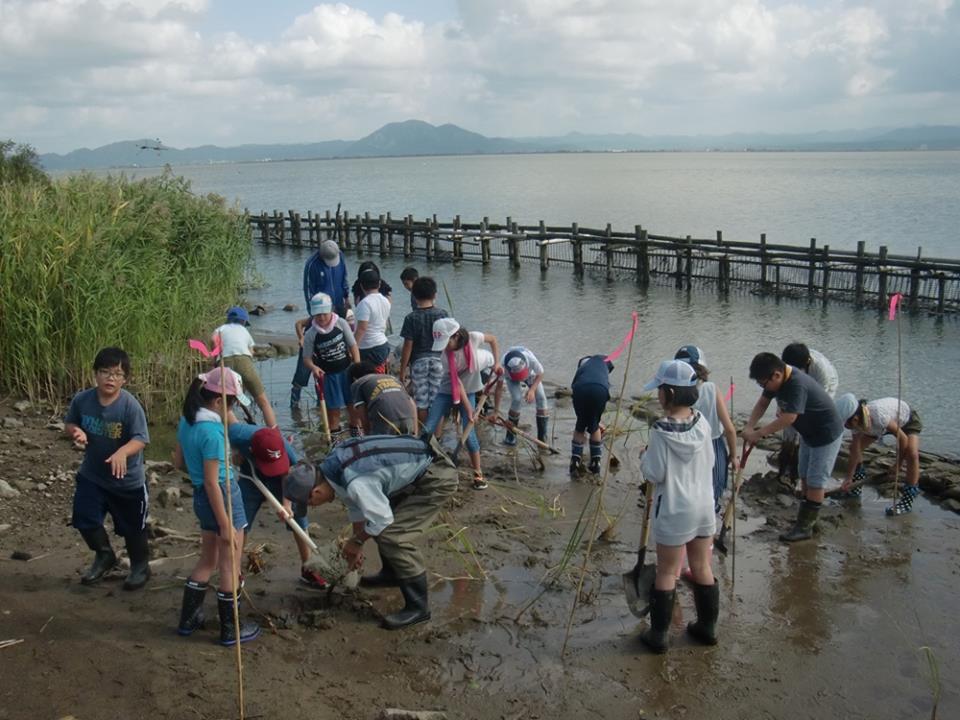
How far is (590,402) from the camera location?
23.8 feet

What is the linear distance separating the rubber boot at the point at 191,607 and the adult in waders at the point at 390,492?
0.71 m

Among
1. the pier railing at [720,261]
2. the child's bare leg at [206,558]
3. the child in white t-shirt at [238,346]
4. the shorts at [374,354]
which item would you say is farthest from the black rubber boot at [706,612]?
the pier railing at [720,261]

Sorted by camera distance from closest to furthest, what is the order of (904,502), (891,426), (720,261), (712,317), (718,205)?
(891,426)
(904,502)
(712,317)
(720,261)
(718,205)

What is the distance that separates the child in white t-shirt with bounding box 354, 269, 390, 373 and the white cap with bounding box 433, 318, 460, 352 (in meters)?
1.61

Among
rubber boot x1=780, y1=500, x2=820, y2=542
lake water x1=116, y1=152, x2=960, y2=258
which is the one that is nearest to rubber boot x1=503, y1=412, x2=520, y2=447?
rubber boot x1=780, y1=500, x2=820, y2=542

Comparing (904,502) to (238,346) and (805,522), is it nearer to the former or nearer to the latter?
(805,522)

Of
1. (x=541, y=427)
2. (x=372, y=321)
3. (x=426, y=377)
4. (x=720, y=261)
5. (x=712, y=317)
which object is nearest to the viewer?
(x=426, y=377)

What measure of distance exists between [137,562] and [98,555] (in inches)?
10.1

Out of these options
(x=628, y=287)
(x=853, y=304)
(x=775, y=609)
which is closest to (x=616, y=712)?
(x=775, y=609)

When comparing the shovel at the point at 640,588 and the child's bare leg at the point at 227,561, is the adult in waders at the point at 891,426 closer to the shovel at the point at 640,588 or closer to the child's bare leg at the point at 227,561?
the shovel at the point at 640,588

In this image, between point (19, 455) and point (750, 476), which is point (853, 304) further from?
point (19, 455)

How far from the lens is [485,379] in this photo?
7.79m

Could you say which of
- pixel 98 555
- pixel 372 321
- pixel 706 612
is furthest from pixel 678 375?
pixel 372 321

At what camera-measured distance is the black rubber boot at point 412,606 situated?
469cm
